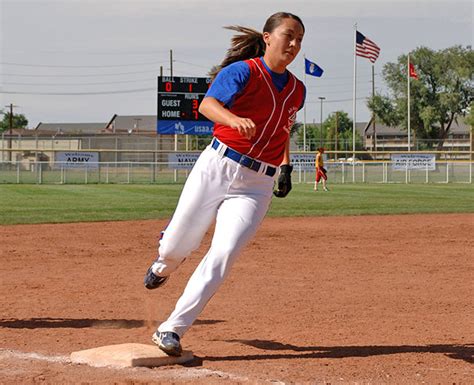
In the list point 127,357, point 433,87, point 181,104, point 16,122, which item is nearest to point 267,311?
point 127,357

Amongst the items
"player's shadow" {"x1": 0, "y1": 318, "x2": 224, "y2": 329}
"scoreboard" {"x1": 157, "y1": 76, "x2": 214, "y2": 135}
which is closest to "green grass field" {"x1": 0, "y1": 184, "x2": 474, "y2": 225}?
"scoreboard" {"x1": 157, "y1": 76, "x2": 214, "y2": 135}

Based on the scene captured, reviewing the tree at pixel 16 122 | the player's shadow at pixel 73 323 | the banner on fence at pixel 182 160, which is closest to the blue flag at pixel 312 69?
the banner on fence at pixel 182 160

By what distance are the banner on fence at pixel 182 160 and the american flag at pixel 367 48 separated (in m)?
10.7

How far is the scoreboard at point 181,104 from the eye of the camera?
31297 mm

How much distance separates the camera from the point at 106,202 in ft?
68.6

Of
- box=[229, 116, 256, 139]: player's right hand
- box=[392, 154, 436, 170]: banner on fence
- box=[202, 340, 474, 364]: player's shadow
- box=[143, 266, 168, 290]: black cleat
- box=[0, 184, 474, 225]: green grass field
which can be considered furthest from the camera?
box=[392, 154, 436, 170]: banner on fence

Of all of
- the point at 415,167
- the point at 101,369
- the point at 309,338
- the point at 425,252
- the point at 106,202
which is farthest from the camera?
the point at 415,167

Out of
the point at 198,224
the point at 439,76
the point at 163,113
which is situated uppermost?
the point at 439,76

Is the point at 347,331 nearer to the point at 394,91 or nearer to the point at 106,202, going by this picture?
the point at 106,202

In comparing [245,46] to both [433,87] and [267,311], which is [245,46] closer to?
[267,311]

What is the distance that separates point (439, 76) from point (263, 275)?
70067 millimetres

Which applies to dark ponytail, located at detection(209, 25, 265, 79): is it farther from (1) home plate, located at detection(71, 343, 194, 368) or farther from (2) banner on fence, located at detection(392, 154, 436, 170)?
(2) banner on fence, located at detection(392, 154, 436, 170)

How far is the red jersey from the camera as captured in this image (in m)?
4.89

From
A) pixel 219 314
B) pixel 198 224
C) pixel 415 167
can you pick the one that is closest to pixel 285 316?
pixel 219 314
